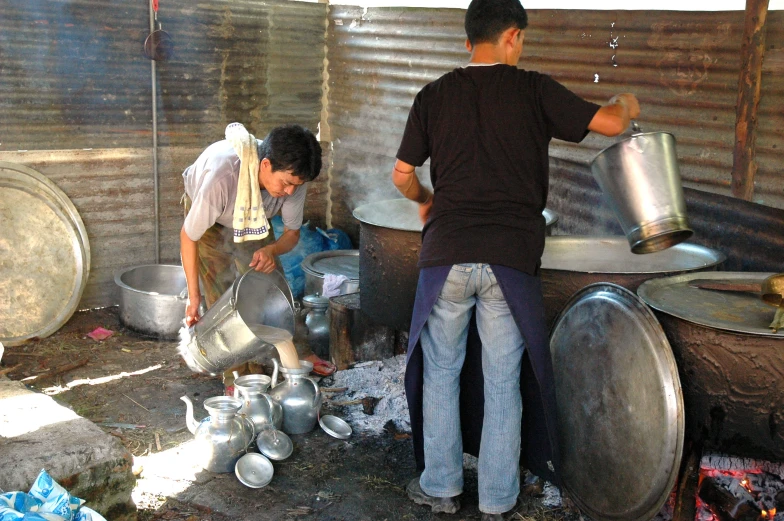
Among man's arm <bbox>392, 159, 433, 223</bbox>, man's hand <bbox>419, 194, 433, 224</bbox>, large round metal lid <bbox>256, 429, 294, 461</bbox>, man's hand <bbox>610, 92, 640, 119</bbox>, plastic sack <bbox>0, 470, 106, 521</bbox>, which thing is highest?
man's hand <bbox>610, 92, 640, 119</bbox>

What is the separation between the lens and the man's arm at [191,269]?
14.6 feet

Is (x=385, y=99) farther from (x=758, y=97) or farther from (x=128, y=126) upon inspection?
(x=758, y=97)

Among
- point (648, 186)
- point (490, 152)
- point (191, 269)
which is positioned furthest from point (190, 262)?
point (648, 186)

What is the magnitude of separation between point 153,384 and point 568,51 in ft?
11.4

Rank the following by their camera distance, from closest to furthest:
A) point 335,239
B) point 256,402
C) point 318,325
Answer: point 256,402 → point 318,325 → point 335,239

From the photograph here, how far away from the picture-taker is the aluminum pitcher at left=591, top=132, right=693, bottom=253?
3.17 m

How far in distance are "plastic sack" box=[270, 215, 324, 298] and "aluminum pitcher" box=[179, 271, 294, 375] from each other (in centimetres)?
215

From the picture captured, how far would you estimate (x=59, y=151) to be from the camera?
6.52m

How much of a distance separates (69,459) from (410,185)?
187 cm

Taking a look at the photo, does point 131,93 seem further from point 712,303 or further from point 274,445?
point 712,303

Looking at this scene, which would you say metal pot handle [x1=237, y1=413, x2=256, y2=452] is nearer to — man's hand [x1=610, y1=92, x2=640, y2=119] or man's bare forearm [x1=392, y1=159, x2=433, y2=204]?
man's bare forearm [x1=392, y1=159, x2=433, y2=204]

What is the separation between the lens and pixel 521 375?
143 inches

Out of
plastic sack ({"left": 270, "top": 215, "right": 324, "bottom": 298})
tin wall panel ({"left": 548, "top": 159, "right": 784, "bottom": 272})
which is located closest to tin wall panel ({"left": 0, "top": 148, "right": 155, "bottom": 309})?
plastic sack ({"left": 270, "top": 215, "right": 324, "bottom": 298})

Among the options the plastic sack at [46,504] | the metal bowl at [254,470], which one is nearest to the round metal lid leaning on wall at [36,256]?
the metal bowl at [254,470]
